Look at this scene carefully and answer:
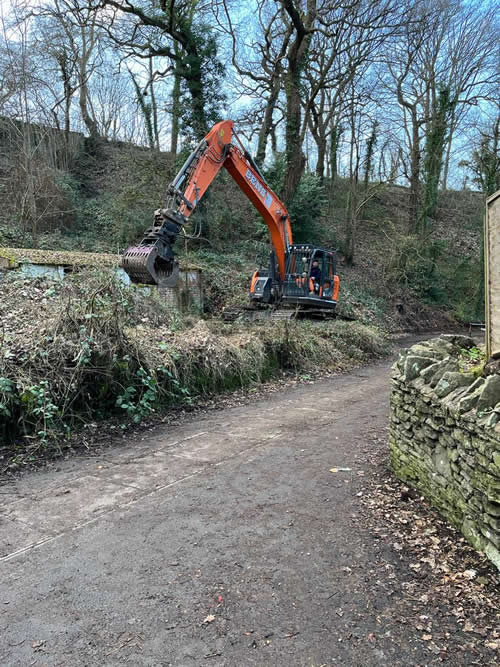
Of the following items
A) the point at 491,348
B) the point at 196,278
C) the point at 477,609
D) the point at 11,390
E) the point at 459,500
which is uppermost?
the point at 196,278

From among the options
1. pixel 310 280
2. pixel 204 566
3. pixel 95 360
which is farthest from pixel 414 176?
pixel 204 566

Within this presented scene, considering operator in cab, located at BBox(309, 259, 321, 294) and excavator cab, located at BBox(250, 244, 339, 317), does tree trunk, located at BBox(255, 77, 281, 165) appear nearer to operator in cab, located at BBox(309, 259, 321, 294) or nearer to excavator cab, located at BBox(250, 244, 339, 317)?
excavator cab, located at BBox(250, 244, 339, 317)

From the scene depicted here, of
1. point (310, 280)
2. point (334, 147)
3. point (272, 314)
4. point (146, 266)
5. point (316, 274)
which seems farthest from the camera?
point (334, 147)

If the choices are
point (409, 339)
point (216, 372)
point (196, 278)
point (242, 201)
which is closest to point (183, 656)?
point (216, 372)

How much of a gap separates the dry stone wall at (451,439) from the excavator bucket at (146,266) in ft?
15.6

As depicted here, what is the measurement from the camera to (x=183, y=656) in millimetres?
2791

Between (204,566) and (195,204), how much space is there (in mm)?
8187

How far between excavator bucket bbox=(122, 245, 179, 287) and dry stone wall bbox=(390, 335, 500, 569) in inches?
188

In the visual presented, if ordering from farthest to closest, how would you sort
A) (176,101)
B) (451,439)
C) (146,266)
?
(176,101), (146,266), (451,439)

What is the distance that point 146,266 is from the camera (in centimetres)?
848

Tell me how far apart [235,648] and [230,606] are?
381 millimetres

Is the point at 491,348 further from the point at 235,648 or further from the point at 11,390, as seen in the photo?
the point at 11,390

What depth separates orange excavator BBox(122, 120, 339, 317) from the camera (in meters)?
8.92

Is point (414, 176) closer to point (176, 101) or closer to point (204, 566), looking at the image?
point (176, 101)
